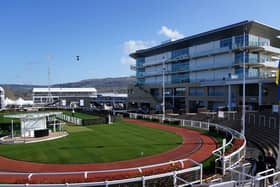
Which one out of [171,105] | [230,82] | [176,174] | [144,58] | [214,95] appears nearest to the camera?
[176,174]

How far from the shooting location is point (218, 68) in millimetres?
58344

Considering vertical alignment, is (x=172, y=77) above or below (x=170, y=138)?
above

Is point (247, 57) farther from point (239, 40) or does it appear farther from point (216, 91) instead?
point (216, 91)

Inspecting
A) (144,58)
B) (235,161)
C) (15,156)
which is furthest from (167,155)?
(144,58)

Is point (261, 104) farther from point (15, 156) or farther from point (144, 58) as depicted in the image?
point (144, 58)

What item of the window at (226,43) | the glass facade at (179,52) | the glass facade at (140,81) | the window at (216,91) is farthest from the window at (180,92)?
the glass facade at (140,81)

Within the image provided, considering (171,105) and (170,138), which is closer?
(170,138)

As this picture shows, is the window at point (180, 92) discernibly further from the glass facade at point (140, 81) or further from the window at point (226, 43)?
the glass facade at point (140, 81)

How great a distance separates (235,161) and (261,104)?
34.7 meters

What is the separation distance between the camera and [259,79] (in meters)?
45.9

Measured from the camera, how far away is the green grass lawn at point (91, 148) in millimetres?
18141

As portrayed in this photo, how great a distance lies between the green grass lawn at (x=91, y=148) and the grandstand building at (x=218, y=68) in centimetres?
2396

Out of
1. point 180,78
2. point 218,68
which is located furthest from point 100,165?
point 180,78

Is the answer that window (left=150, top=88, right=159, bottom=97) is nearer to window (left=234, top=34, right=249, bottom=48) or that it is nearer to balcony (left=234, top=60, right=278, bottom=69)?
balcony (left=234, top=60, right=278, bottom=69)
